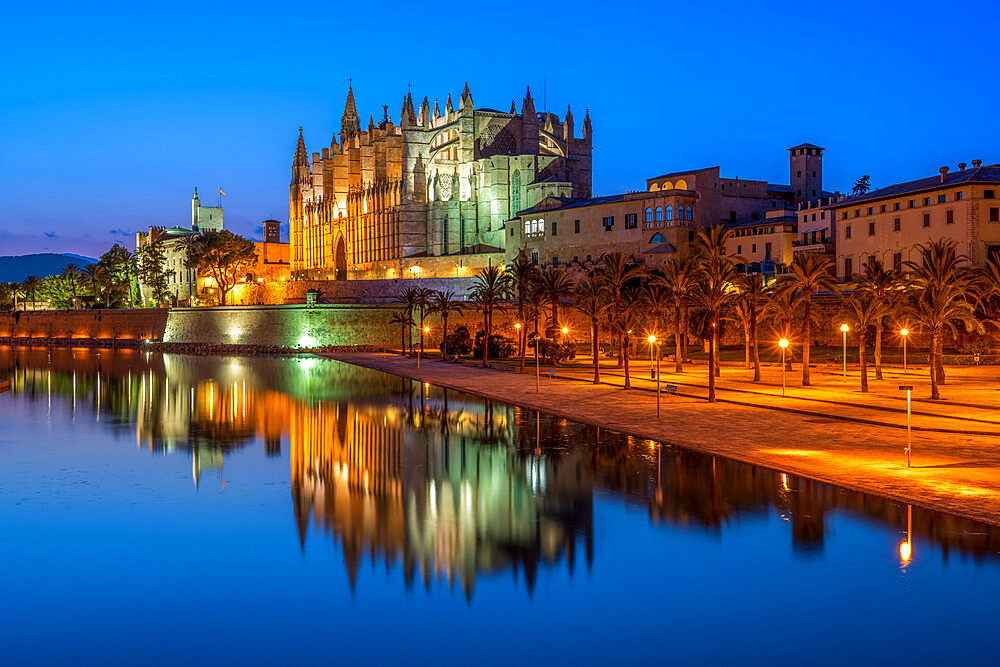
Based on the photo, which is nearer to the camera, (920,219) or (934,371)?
(934,371)

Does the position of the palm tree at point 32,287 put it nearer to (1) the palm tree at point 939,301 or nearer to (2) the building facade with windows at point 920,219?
(2) the building facade with windows at point 920,219

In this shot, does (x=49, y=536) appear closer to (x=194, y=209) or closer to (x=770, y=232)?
(x=770, y=232)

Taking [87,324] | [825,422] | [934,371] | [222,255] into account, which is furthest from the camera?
[87,324]

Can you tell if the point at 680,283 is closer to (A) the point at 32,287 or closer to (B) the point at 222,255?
(B) the point at 222,255

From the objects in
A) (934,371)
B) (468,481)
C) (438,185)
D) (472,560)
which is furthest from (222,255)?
(472,560)

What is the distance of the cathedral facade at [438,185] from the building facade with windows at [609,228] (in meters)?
5.22

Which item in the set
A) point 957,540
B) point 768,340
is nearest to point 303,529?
point 957,540

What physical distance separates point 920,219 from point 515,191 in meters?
43.9

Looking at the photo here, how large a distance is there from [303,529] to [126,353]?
76.4 m

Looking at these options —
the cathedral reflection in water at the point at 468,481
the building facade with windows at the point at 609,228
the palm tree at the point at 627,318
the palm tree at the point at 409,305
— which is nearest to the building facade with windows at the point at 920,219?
the building facade with windows at the point at 609,228

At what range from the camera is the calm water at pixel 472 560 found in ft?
34.9

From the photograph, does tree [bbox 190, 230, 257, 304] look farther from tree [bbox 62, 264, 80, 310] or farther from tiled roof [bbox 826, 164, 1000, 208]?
tiled roof [bbox 826, 164, 1000, 208]

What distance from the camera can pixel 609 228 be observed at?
262ft

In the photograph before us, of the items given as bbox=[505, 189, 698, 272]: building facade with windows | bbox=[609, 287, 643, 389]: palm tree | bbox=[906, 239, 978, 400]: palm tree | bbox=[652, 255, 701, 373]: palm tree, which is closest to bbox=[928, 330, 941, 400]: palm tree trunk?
bbox=[906, 239, 978, 400]: palm tree
